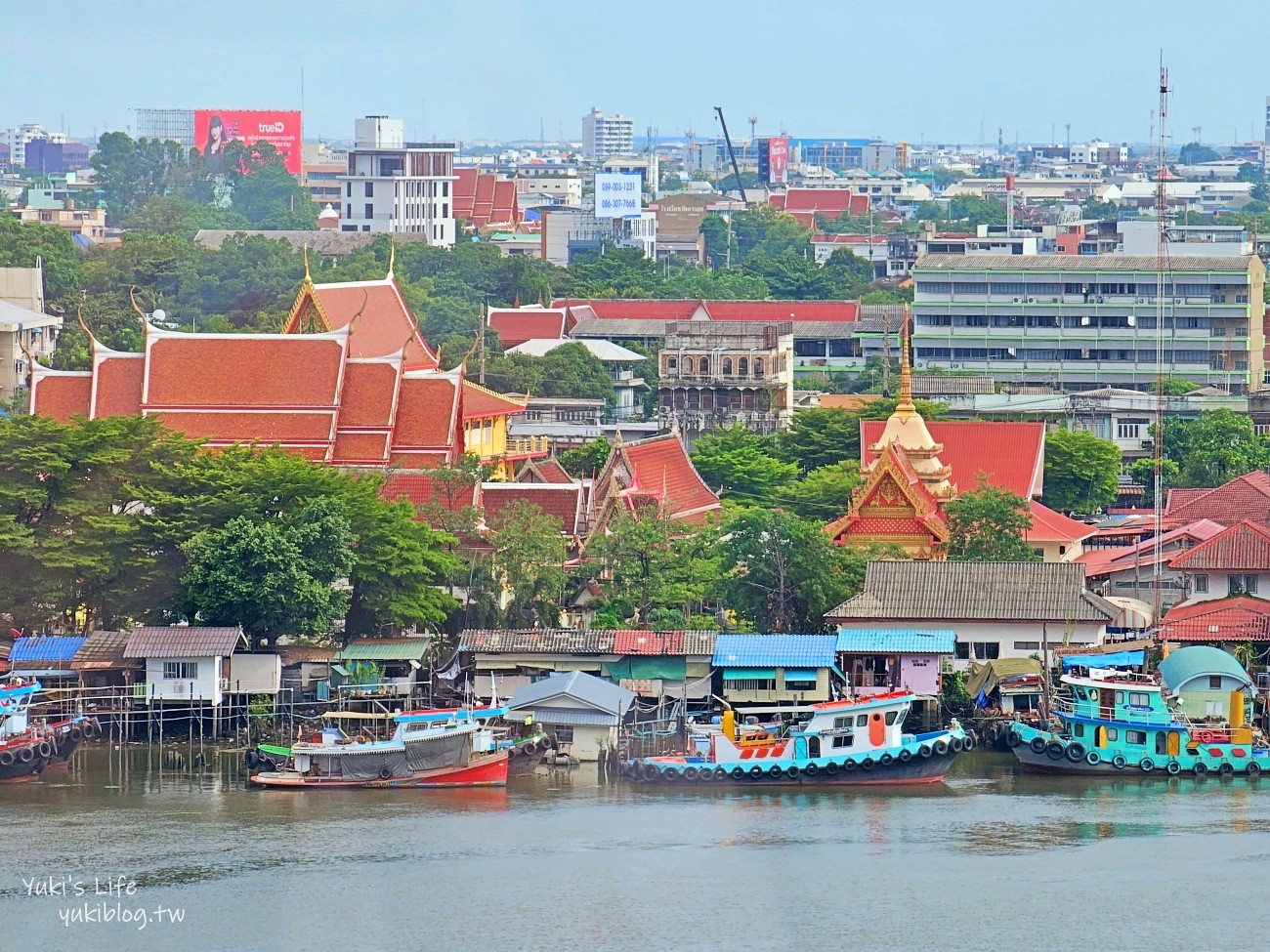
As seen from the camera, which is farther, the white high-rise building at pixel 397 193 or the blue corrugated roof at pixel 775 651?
the white high-rise building at pixel 397 193

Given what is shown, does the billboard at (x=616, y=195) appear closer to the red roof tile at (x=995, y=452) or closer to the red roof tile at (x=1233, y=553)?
the red roof tile at (x=995, y=452)

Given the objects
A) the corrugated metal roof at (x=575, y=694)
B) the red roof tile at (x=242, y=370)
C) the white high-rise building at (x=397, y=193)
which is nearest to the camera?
the corrugated metal roof at (x=575, y=694)

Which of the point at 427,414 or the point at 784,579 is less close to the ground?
the point at 427,414

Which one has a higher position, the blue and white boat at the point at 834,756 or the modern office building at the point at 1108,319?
the modern office building at the point at 1108,319

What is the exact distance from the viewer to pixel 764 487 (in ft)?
177

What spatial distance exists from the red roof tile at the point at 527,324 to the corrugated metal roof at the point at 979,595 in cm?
4593

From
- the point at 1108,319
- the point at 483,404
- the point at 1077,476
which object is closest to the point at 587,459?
the point at 483,404

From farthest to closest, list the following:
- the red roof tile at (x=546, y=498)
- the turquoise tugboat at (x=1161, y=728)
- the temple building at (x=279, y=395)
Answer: the temple building at (x=279, y=395), the red roof tile at (x=546, y=498), the turquoise tugboat at (x=1161, y=728)

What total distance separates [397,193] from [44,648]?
92.5 meters

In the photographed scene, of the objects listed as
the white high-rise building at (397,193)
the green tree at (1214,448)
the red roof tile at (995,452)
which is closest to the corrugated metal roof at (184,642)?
the red roof tile at (995,452)

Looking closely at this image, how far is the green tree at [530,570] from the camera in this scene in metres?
42.5

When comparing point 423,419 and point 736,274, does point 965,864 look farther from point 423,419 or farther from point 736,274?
point 736,274

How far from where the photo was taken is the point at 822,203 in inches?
7032

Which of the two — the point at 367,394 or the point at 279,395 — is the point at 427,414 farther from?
the point at 279,395
